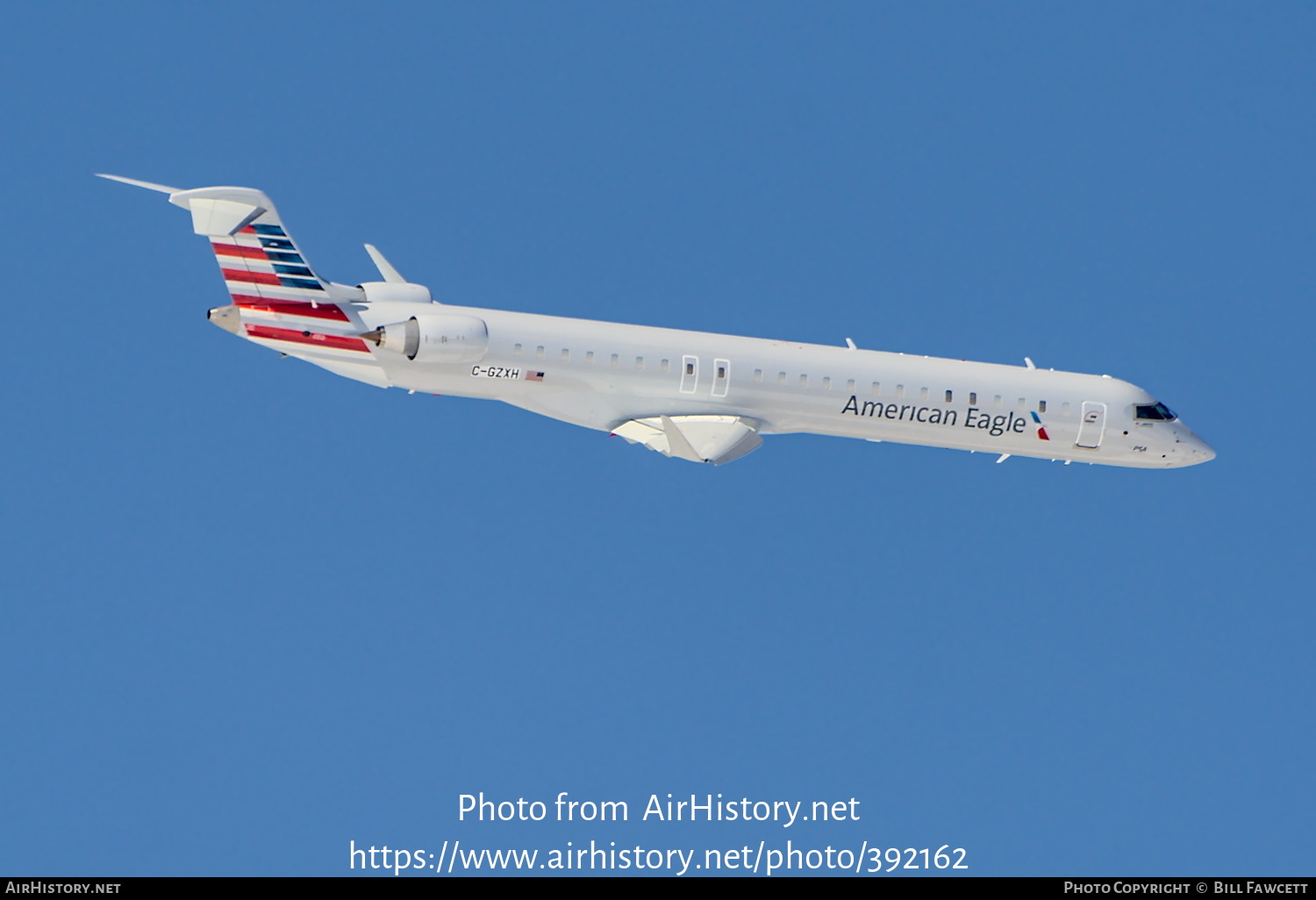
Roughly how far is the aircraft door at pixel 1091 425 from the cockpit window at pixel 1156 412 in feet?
3.59

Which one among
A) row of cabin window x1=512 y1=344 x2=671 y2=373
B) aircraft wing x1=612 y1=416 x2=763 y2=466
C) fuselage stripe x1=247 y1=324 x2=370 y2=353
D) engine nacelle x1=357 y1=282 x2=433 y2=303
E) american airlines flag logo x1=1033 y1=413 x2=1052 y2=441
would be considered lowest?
aircraft wing x1=612 y1=416 x2=763 y2=466

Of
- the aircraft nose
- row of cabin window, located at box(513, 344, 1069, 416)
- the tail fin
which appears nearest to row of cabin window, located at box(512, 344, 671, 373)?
row of cabin window, located at box(513, 344, 1069, 416)

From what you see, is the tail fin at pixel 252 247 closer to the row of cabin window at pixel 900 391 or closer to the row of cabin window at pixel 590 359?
the row of cabin window at pixel 590 359

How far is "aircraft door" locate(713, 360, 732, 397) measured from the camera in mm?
40875

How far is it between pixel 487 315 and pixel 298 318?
4.21 meters

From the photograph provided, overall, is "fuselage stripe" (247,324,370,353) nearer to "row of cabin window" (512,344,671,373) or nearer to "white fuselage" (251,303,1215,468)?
"white fuselage" (251,303,1215,468)

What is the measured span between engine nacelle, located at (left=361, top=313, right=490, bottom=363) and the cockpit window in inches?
668

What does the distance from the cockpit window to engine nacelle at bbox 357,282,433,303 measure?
1793cm

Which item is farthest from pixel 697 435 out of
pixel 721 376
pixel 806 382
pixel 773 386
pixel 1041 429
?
pixel 1041 429

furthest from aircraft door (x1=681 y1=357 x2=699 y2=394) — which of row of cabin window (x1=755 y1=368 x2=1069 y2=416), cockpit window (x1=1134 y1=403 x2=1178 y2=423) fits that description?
cockpit window (x1=1134 y1=403 x2=1178 y2=423)

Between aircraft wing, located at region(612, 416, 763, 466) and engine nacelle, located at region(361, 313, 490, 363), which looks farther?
aircraft wing, located at region(612, 416, 763, 466)

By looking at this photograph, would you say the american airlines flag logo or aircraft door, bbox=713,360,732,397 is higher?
the american airlines flag logo

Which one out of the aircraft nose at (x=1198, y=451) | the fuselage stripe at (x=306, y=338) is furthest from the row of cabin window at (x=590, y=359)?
the aircraft nose at (x=1198, y=451)

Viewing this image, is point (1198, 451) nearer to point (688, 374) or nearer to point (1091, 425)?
point (1091, 425)
